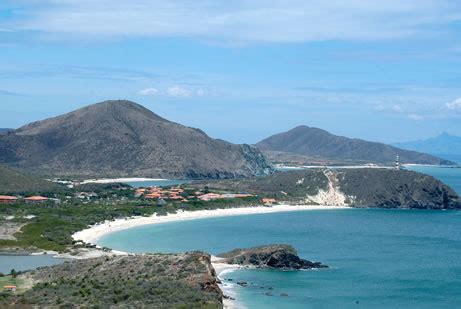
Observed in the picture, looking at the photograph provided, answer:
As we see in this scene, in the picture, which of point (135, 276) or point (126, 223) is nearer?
point (135, 276)

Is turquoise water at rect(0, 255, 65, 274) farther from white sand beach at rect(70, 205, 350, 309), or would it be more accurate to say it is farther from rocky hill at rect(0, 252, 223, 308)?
rocky hill at rect(0, 252, 223, 308)

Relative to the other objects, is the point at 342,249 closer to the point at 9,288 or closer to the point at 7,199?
the point at 9,288

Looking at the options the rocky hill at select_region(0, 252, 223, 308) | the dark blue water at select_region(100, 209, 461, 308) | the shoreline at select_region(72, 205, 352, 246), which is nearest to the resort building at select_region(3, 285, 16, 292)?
the rocky hill at select_region(0, 252, 223, 308)

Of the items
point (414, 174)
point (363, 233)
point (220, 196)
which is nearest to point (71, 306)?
point (363, 233)

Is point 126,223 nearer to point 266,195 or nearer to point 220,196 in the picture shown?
point 220,196

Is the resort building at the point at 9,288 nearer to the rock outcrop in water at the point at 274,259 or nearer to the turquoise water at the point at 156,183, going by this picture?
the rock outcrop in water at the point at 274,259

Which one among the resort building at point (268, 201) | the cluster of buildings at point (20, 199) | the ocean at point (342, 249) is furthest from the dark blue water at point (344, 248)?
the cluster of buildings at point (20, 199)
